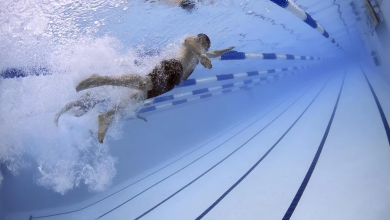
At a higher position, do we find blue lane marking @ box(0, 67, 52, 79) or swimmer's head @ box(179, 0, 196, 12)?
swimmer's head @ box(179, 0, 196, 12)

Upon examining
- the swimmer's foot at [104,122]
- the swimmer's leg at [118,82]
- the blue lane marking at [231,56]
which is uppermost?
the blue lane marking at [231,56]

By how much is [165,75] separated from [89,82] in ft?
2.89

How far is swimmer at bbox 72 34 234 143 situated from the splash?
0.76 meters

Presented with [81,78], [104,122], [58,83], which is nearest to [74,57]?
[58,83]

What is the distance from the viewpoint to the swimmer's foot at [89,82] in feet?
8.36

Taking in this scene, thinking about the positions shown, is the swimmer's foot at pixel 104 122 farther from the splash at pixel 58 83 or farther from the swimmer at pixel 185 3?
the swimmer at pixel 185 3

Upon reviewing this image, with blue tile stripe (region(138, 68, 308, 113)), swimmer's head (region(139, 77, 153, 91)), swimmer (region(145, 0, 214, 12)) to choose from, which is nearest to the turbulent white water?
swimmer (region(145, 0, 214, 12))

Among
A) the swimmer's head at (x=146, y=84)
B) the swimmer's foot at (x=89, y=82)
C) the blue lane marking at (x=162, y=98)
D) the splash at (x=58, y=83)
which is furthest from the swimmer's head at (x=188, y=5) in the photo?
the swimmer's foot at (x=89, y=82)

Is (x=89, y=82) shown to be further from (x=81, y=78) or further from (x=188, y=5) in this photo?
(x=188, y=5)

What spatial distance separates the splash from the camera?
4.07m

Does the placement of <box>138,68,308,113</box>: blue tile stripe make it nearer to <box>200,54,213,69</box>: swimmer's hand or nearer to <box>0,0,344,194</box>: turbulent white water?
<box>0,0,344,194</box>: turbulent white water

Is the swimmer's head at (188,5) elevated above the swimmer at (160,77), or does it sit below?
above

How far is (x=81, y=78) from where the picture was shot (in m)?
3.87

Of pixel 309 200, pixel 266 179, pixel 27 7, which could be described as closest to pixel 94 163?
pixel 27 7
